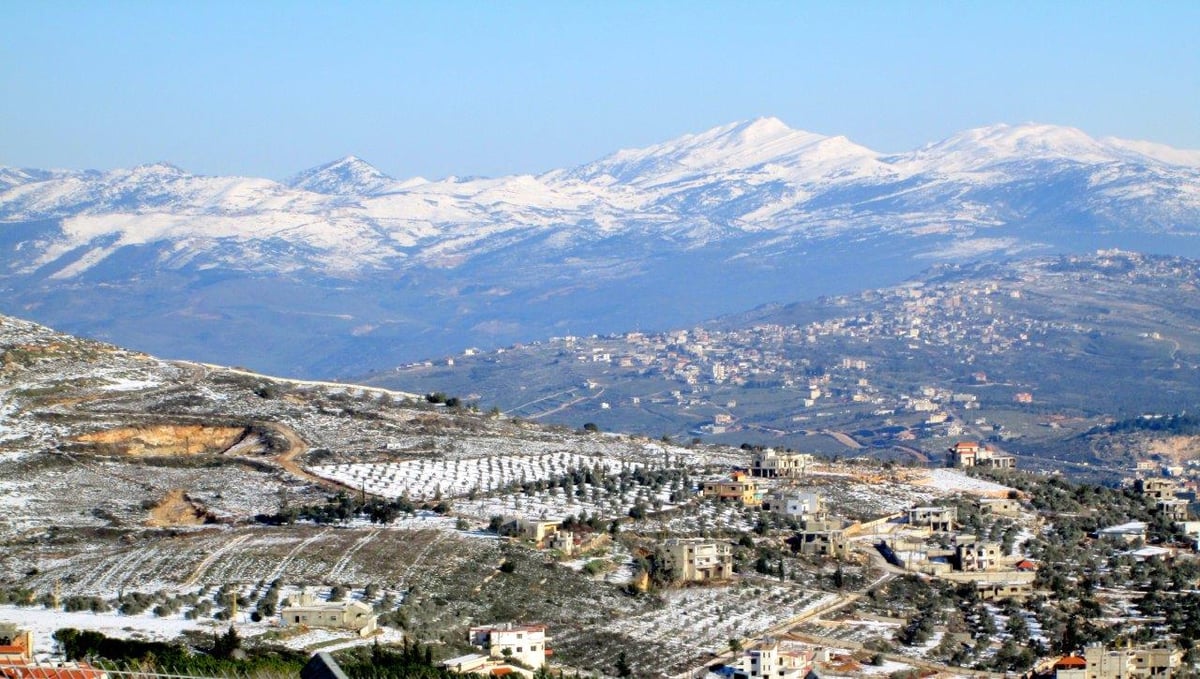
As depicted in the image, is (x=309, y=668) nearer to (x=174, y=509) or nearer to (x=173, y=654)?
(x=173, y=654)

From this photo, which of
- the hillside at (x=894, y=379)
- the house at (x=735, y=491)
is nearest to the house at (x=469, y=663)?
the house at (x=735, y=491)

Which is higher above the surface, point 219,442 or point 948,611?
point 219,442

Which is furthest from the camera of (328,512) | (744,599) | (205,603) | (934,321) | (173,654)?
(934,321)

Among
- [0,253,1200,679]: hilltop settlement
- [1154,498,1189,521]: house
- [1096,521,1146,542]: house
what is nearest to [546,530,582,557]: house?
[0,253,1200,679]: hilltop settlement

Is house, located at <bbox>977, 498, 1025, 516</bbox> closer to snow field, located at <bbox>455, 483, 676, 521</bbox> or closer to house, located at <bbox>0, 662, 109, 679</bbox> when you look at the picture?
snow field, located at <bbox>455, 483, 676, 521</bbox>

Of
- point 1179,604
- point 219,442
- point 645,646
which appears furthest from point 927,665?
point 219,442
